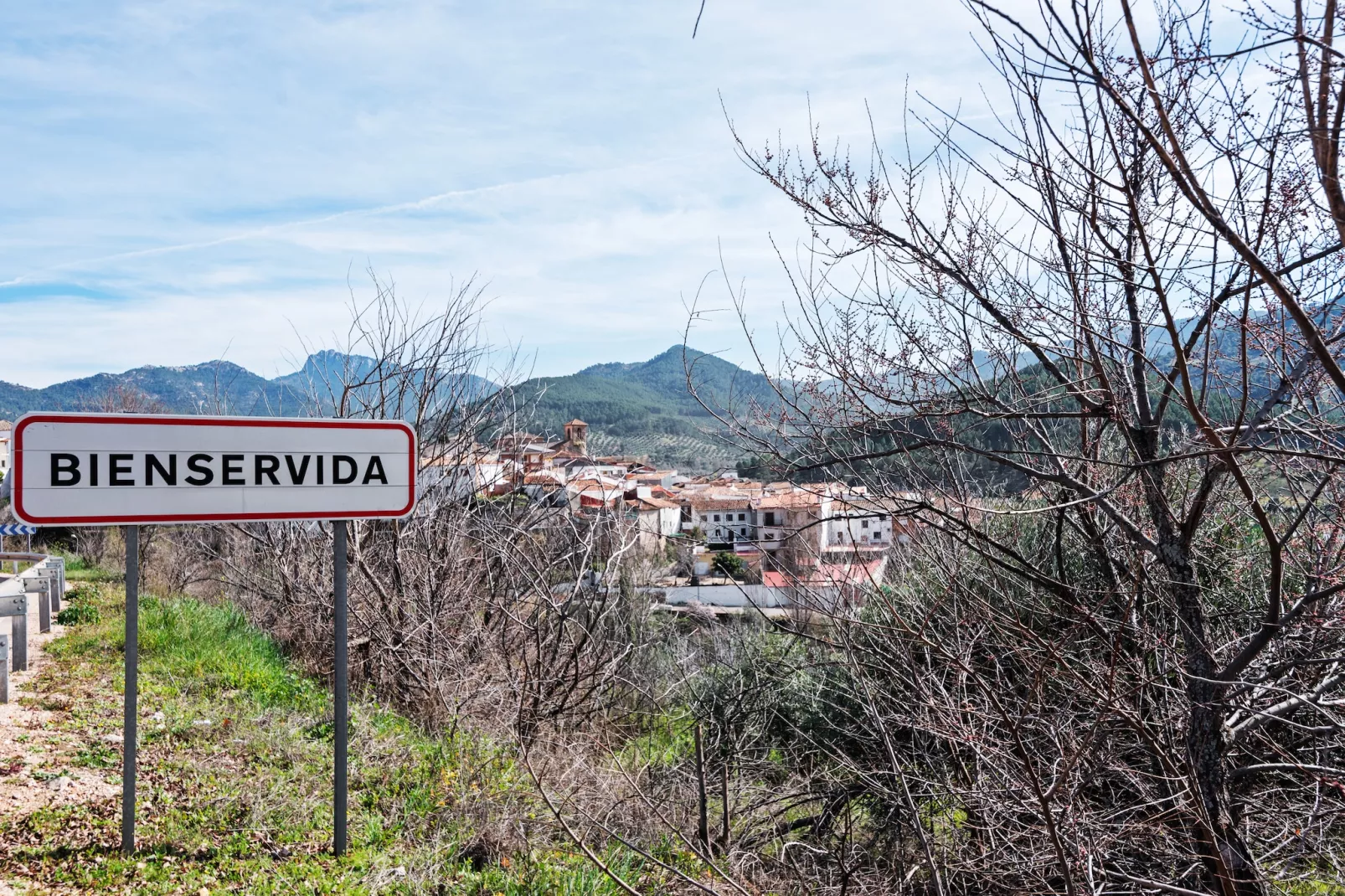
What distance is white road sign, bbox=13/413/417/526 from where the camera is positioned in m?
3.46

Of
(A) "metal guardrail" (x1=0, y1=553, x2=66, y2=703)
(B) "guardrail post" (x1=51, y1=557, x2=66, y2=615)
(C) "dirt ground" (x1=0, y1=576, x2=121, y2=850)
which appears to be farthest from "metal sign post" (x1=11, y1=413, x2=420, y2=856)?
(B) "guardrail post" (x1=51, y1=557, x2=66, y2=615)

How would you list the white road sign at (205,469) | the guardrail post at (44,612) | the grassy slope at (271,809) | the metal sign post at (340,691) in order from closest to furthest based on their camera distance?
the white road sign at (205,469), the grassy slope at (271,809), the metal sign post at (340,691), the guardrail post at (44,612)

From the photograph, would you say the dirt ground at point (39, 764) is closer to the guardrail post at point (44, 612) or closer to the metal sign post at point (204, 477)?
the metal sign post at point (204, 477)

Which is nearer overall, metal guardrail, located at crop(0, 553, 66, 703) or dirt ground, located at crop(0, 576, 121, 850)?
dirt ground, located at crop(0, 576, 121, 850)

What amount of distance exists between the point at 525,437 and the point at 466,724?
3.19 metres

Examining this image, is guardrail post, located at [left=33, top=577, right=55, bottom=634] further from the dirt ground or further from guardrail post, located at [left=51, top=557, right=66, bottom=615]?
the dirt ground

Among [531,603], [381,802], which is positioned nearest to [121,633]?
[531,603]

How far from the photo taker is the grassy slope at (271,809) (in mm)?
3629

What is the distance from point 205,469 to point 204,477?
1.5 inches

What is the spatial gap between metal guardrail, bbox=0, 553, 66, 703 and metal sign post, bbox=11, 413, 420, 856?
10.7 ft

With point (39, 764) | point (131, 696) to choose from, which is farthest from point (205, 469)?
point (39, 764)

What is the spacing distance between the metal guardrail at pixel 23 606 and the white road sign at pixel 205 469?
3.63 meters

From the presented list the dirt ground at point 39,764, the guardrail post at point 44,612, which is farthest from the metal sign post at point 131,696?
the guardrail post at point 44,612

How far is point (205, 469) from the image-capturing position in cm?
375
